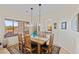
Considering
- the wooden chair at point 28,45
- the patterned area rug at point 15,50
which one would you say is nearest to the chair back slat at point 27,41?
the wooden chair at point 28,45

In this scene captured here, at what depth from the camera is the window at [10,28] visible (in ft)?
6.98

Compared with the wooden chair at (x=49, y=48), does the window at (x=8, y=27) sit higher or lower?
higher

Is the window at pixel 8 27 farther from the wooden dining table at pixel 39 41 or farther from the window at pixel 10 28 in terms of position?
the wooden dining table at pixel 39 41

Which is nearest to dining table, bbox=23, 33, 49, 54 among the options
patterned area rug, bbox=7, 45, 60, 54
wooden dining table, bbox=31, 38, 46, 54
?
wooden dining table, bbox=31, 38, 46, 54

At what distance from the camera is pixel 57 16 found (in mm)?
2145

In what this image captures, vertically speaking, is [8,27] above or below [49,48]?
above

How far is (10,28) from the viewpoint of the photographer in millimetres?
2150

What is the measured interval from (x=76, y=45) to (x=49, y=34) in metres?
0.54

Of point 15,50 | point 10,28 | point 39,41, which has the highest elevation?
point 10,28

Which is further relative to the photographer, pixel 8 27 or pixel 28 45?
pixel 28 45

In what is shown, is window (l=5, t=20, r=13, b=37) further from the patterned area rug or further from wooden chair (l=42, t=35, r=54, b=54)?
wooden chair (l=42, t=35, r=54, b=54)

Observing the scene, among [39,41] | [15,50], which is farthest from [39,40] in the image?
[15,50]

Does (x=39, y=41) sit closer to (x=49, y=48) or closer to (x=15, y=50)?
(x=49, y=48)

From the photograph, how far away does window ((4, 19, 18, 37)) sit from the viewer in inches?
83.8
